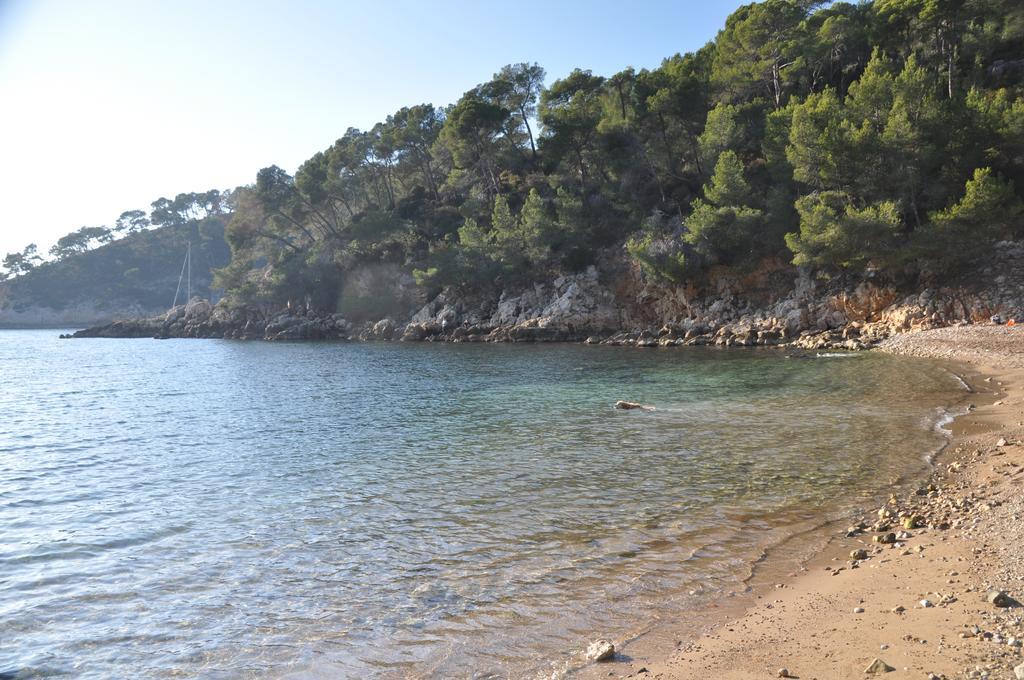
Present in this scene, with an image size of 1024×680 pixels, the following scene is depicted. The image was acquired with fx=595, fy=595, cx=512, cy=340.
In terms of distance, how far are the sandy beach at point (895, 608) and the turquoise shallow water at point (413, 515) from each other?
0.73 m

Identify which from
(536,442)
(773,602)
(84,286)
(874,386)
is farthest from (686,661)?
(84,286)

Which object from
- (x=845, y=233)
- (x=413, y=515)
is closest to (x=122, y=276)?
(x=845, y=233)

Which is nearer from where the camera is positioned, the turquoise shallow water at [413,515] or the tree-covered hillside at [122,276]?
the turquoise shallow water at [413,515]

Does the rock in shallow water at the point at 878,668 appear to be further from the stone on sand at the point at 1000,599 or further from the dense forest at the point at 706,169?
the dense forest at the point at 706,169

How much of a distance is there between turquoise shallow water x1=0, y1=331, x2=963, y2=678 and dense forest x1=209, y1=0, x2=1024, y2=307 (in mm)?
17234

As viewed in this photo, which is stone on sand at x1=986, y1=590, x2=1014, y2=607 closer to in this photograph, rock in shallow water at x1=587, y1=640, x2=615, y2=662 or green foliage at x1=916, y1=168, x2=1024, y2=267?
rock in shallow water at x1=587, y1=640, x2=615, y2=662

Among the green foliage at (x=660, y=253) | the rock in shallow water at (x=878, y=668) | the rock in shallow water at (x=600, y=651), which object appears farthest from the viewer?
the green foliage at (x=660, y=253)

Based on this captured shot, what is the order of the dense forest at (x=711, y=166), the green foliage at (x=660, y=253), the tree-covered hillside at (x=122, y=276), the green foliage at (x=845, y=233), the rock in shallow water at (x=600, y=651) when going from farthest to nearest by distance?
1. the tree-covered hillside at (x=122, y=276)
2. the green foliage at (x=660, y=253)
3. the dense forest at (x=711, y=166)
4. the green foliage at (x=845, y=233)
5. the rock in shallow water at (x=600, y=651)

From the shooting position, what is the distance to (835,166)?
36.1 m

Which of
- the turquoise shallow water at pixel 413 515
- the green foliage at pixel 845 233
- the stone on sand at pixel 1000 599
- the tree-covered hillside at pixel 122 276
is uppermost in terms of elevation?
the tree-covered hillside at pixel 122 276

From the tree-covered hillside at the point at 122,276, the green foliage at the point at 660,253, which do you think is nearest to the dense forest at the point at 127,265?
the tree-covered hillside at the point at 122,276

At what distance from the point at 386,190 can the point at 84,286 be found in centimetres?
8967

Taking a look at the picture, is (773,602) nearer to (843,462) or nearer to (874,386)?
(843,462)

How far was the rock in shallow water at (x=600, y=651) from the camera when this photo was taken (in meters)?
5.47
